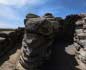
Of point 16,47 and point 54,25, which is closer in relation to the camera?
point 54,25

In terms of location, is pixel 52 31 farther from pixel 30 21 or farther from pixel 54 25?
pixel 30 21

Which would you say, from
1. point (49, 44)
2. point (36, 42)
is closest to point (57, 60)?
point (49, 44)

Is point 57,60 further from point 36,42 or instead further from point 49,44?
point 36,42

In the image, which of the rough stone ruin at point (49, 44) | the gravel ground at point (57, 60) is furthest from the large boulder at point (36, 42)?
the gravel ground at point (57, 60)

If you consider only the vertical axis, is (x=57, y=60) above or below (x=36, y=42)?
below

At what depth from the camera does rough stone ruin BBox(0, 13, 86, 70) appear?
16.8 metres

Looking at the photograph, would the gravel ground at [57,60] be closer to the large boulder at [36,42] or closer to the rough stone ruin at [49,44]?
the rough stone ruin at [49,44]

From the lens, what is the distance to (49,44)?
18.1m

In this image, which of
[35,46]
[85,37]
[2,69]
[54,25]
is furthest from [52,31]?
[2,69]

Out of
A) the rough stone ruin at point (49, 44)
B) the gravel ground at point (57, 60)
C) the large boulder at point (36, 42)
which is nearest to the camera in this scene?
the large boulder at point (36, 42)

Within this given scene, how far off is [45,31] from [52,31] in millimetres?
734

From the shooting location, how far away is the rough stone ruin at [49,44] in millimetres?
16828

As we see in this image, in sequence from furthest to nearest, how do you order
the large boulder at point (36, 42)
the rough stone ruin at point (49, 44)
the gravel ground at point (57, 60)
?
the gravel ground at point (57, 60)
the rough stone ruin at point (49, 44)
the large boulder at point (36, 42)

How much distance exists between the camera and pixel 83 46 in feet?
61.3
